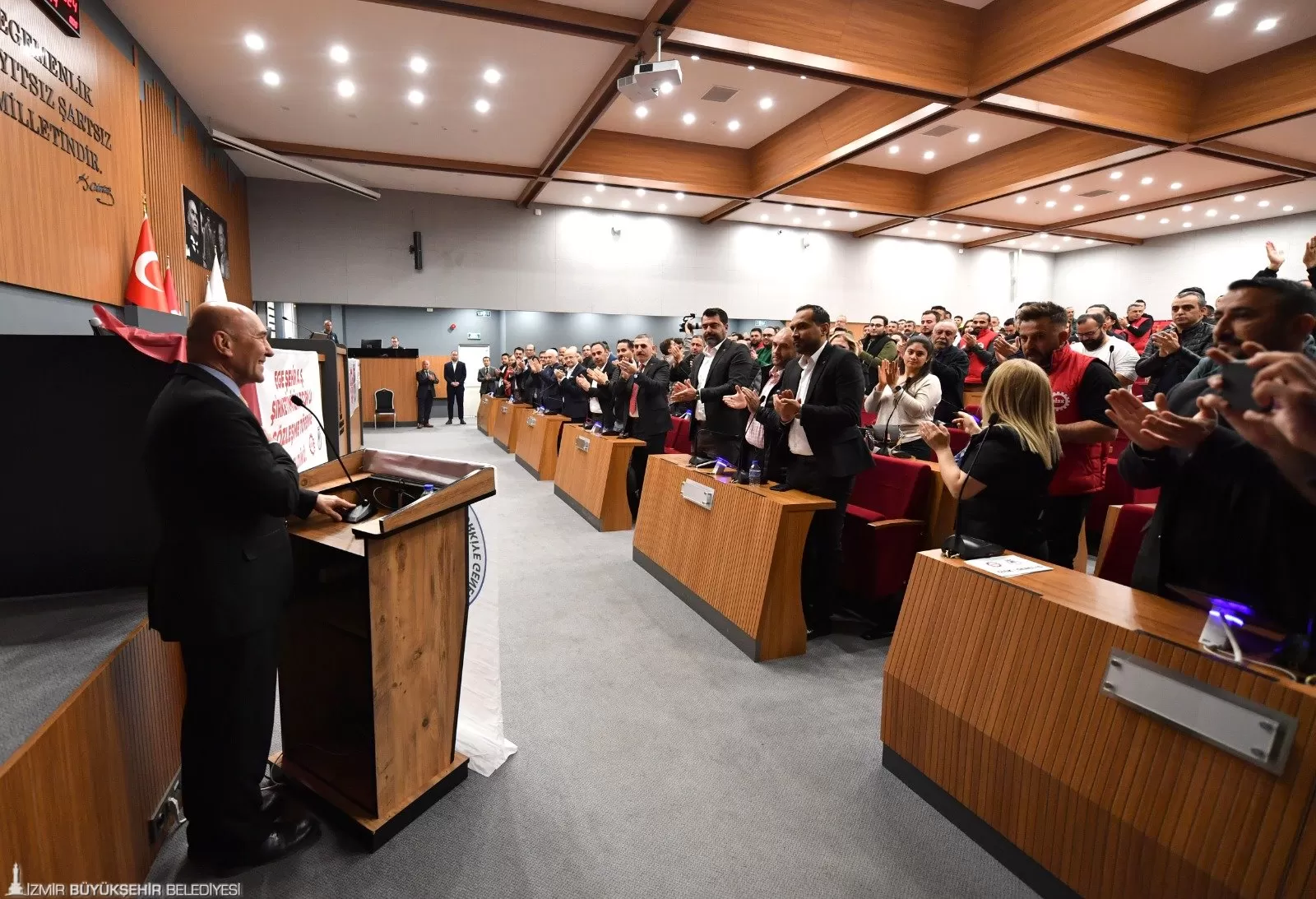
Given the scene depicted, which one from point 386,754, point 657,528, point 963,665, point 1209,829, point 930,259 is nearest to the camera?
point 1209,829

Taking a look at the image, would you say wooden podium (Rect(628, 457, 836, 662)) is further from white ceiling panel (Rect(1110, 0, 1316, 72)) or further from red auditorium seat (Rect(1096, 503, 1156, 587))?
white ceiling panel (Rect(1110, 0, 1316, 72))

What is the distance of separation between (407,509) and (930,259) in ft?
52.7

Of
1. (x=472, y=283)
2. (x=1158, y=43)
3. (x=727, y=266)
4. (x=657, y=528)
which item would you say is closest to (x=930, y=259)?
(x=727, y=266)

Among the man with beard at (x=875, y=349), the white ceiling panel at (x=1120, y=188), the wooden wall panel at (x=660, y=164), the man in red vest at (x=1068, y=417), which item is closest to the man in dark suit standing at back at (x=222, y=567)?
the man in red vest at (x=1068, y=417)

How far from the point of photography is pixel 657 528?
13.4 ft

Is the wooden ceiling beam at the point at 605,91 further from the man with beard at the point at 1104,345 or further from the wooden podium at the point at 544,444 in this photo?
the man with beard at the point at 1104,345

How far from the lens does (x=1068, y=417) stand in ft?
9.10

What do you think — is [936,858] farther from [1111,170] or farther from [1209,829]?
[1111,170]

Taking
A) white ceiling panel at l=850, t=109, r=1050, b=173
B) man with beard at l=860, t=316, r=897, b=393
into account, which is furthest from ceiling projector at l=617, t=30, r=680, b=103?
white ceiling panel at l=850, t=109, r=1050, b=173

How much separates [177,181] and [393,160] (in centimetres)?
317

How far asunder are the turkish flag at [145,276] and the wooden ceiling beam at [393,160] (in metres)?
3.73

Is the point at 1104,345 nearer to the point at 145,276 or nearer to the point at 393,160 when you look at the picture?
the point at 145,276

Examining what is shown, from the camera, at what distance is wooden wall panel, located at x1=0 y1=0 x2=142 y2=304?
3723 millimetres
